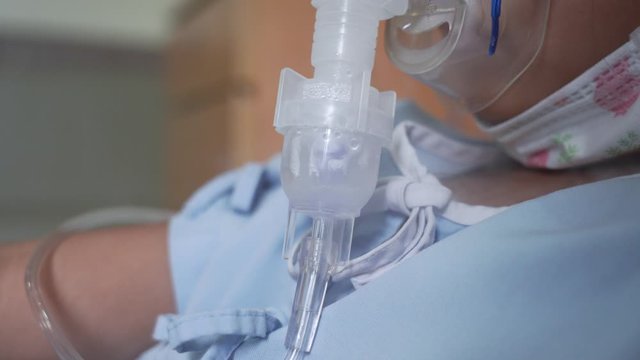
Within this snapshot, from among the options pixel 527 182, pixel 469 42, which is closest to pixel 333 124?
pixel 469 42

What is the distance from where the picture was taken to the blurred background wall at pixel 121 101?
51.9 inches

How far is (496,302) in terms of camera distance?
0.42 meters

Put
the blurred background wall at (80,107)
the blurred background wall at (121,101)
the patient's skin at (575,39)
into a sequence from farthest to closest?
1. the blurred background wall at (80,107)
2. the blurred background wall at (121,101)
3. the patient's skin at (575,39)

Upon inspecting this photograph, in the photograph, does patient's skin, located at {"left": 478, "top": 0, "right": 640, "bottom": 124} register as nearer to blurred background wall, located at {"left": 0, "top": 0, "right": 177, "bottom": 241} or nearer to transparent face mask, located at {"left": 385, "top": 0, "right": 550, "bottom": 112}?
transparent face mask, located at {"left": 385, "top": 0, "right": 550, "bottom": 112}

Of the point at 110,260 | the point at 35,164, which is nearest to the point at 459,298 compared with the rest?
the point at 110,260

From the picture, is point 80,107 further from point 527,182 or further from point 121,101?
point 527,182

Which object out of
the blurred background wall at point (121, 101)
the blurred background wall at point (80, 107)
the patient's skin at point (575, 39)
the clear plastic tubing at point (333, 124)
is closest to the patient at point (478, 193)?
the patient's skin at point (575, 39)

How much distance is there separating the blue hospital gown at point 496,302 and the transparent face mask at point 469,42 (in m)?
0.12

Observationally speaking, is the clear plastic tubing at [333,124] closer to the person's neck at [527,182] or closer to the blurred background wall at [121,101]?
the person's neck at [527,182]

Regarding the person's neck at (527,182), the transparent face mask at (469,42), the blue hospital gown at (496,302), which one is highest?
the transparent face mask at (469,42)

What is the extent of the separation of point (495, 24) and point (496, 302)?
217 millimetres

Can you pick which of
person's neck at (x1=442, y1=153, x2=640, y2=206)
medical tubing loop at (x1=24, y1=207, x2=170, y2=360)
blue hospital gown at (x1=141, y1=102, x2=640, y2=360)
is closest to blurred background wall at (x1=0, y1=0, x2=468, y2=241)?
medical tubing loop at (x1=24, y1=207, x2=170, y2=360)

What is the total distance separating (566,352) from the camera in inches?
16.1

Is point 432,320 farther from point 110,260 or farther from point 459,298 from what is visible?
point 110,260
